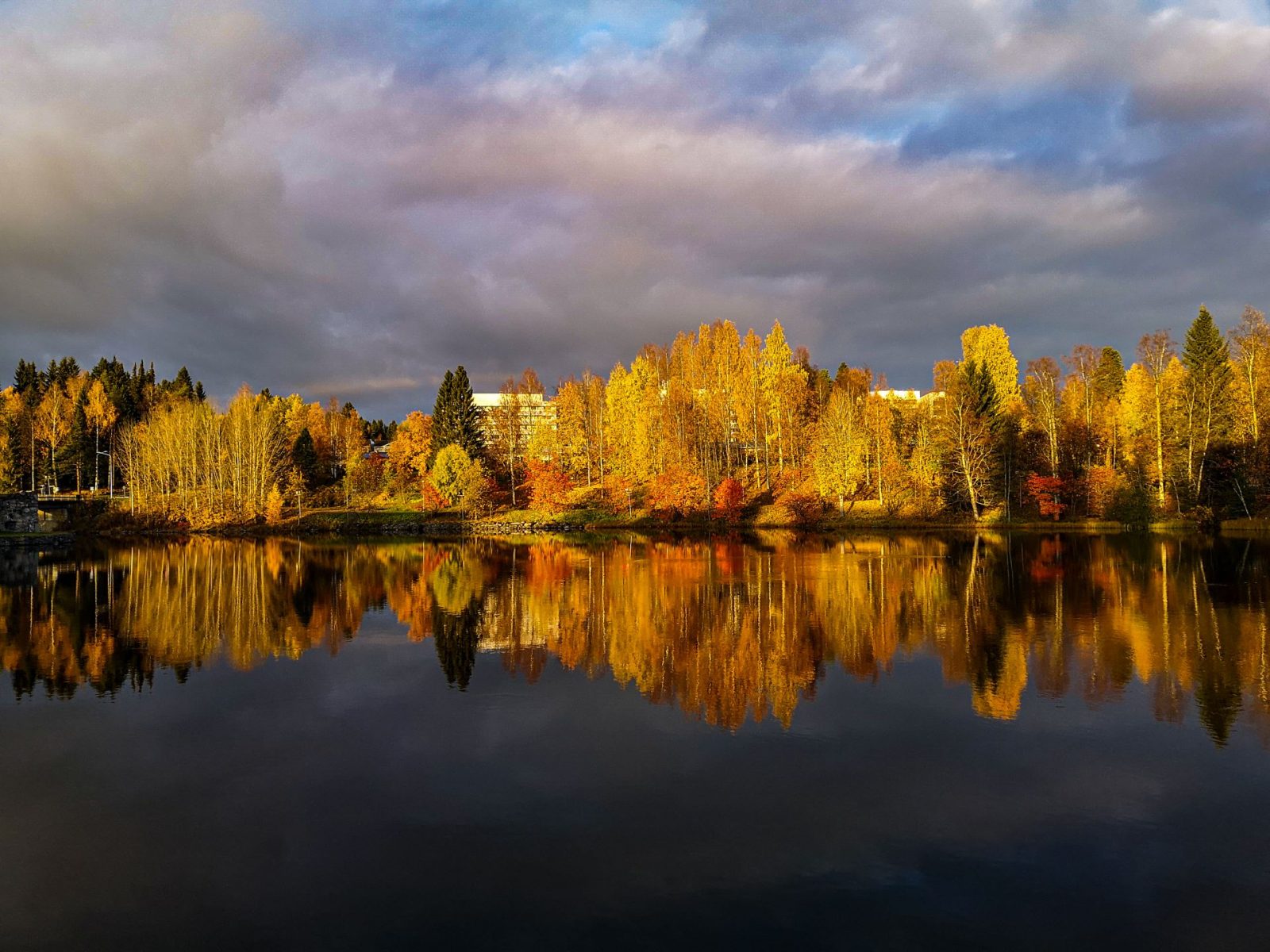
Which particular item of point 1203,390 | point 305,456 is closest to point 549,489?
point 305,456

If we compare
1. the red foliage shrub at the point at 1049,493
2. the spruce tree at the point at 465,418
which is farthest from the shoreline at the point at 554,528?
the spruce tree at the point at 465,418

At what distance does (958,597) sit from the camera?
24672 mm

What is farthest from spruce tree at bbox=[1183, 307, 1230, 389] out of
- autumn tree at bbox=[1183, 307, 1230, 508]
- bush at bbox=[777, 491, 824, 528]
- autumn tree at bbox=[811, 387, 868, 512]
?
bush at bbox=[777, 491, 824, 528]

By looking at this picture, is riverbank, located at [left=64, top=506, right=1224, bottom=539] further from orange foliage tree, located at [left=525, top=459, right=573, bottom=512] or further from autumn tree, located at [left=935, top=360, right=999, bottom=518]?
autumn tree, located at [left=935, top=360, right=999, bottom=518]

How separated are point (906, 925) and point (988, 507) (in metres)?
59.1

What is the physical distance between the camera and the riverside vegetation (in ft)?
179

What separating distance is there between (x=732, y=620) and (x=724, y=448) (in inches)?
2079

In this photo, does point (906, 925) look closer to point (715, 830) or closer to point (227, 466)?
point (715, 830)

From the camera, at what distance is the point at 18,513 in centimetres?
5903

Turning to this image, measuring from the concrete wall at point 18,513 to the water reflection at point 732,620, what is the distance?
23.7 m

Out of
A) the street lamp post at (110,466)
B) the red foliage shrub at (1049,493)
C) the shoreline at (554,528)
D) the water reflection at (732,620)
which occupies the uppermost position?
the street lamp post at (110,466)

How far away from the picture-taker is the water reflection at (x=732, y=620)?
598 inches

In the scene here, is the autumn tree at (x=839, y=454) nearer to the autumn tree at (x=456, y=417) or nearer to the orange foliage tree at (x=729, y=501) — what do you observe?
the orange foliage tree at (x=729, y=501)

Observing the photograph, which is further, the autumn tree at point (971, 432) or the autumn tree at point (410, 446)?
the autumn tree at point (410, 446)
